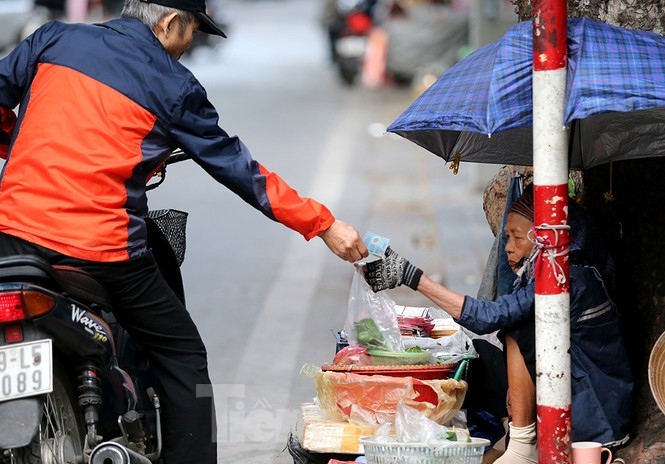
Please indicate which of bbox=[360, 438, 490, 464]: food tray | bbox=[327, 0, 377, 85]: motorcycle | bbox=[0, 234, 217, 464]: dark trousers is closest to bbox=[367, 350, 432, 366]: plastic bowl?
bbox=[360, 438, 490, 464]: food tray

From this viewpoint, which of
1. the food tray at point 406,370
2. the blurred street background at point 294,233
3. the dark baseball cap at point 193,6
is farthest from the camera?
the blurred street background at point 294,233

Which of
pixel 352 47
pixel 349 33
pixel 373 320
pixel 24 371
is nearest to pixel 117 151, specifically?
pixel 24 371

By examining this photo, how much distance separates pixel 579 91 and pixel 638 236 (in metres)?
1.13

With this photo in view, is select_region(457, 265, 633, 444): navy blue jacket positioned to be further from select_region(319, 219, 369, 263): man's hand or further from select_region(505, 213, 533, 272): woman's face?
select_region(319, 219, 369, 263): man's hand

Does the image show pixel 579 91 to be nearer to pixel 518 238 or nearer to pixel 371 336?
pixel 518 238

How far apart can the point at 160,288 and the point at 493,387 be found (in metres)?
1.38

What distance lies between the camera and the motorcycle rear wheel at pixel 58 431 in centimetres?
352

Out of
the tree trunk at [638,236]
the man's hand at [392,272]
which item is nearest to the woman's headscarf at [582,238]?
the tree trunk at [638,236]

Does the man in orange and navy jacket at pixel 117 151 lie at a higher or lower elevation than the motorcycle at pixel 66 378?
higher

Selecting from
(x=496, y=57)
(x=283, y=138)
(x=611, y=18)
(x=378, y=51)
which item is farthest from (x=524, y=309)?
(x=378, y=51)

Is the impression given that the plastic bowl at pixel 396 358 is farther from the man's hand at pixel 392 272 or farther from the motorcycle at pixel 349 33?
the motorcycle at pixel 349 33

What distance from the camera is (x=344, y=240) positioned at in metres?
3.74

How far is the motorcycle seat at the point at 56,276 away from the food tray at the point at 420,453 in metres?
0.95

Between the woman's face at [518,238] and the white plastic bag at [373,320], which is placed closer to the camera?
the woman's face at [518,238]
